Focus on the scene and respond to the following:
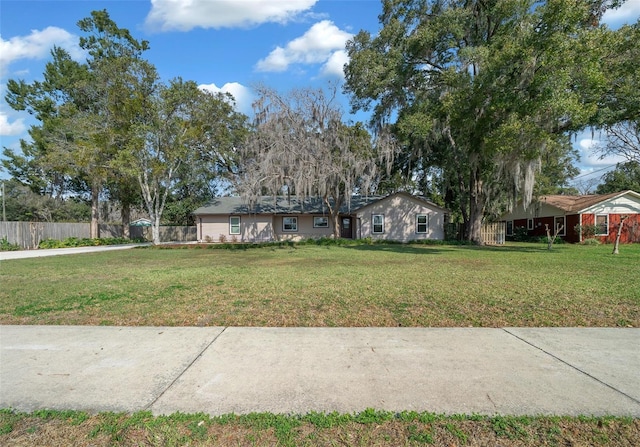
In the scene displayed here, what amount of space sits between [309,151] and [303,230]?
903cm

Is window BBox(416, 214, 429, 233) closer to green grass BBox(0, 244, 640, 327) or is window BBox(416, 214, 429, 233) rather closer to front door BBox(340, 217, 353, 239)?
front door BBox(340, 217, 353, 239)

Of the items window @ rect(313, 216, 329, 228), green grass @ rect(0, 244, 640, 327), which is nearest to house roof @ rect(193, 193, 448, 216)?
window @ rect(313, 216, 329, 228)

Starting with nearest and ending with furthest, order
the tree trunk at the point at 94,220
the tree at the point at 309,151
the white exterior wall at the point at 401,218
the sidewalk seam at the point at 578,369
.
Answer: the sidewalk seam at the point at 578,369 < the tree at the point at 309,151 < the white exterior wall at the point at 401,218 < the tree trunk at the point at 94,220

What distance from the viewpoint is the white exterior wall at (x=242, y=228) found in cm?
2836

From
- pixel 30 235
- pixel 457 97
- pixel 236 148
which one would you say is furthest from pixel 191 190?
pixel 457 97

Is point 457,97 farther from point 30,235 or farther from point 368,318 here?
point 30,235

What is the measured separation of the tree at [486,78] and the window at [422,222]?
10.6 feet

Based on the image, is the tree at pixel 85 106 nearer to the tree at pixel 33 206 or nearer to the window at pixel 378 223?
the tree at pixel 33 206

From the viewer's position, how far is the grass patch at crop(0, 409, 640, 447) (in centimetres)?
242

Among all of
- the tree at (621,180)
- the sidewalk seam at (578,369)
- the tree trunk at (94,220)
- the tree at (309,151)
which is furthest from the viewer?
the tree at (621,180)

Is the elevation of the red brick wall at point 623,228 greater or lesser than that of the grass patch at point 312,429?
greater

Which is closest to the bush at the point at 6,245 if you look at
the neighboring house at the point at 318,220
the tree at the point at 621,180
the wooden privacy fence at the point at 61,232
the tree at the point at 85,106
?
the wooden privacy fence at the point at 61,232

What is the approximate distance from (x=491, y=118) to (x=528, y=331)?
408 inches

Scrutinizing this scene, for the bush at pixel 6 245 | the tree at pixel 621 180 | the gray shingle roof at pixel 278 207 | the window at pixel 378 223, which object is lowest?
the bush at pixel 6 245
